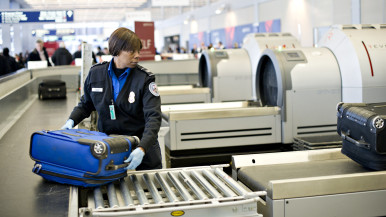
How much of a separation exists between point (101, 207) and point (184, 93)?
528 centimetres

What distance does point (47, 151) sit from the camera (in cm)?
215

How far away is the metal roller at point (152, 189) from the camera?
1.93 m

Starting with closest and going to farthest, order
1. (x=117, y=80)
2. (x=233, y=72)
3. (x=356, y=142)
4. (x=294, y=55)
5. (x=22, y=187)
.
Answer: (x=22, y=187) < (x=117, y=80) < (x=356, y=142) < (x=294, y=55) < (x=233, y=72)

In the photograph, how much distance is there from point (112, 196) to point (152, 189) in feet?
0.61

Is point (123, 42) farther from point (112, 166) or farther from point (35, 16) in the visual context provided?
point (35, 16)

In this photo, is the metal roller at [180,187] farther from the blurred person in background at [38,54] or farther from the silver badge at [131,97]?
the blurred person in background at [38,54]

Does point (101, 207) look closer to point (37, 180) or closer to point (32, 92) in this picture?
point (37, 180)

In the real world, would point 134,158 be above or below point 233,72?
below

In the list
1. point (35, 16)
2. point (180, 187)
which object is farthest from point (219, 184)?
point (35, 16)

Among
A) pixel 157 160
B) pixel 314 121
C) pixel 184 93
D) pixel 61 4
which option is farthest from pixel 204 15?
pixel 157 160

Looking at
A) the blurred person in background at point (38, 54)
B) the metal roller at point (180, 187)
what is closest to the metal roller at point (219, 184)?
the metal roller at point (180, 187)

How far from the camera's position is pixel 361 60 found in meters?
4.58

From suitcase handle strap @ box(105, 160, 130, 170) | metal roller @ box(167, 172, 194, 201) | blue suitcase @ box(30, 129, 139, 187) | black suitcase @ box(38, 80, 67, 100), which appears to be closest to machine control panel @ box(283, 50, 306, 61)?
metal roller @ box(167, 172, 194, 201)

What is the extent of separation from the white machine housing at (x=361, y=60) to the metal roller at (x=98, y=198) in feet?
10.7
